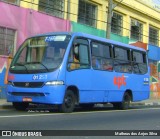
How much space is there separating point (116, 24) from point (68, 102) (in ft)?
63.2

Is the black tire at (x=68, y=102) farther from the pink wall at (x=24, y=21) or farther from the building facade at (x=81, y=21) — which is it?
the pink wall at (x=24, y=21)

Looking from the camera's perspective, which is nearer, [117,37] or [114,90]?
[114,90]

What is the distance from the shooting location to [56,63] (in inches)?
591

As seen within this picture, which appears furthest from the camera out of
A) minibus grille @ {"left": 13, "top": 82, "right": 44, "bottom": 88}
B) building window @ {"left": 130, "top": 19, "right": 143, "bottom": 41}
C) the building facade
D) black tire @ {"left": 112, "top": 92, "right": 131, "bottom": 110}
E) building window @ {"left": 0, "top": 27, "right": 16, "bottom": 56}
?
building window @ {"left": 130, "top": 19, "right": 143, "bottom": 41}

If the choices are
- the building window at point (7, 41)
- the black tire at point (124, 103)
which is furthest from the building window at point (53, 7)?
the black tire at point (124, 103)

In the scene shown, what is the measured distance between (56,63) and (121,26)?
2018 centimetres

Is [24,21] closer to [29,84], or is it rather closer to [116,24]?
[29,84]

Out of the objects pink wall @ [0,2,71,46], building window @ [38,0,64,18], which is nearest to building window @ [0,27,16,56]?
pink wall @ [0,2,71,46]

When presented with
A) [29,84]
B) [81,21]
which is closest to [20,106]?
[29,84]

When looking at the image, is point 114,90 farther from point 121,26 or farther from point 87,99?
point 121,26

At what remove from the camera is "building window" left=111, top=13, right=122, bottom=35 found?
33344mm

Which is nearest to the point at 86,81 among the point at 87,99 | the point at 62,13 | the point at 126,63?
the point at 87,99

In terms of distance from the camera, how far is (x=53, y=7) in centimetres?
2619

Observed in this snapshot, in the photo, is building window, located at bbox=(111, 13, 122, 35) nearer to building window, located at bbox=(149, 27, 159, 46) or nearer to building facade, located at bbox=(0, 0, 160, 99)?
building facade, located at bbox=(0, 0, 160, 99)
